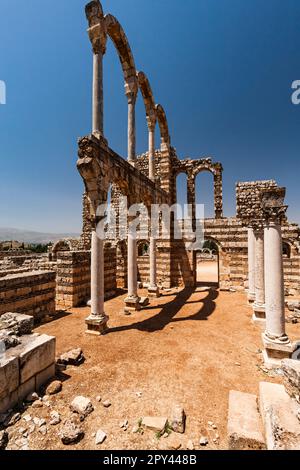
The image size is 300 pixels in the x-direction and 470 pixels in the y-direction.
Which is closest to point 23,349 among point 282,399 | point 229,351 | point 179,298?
point 282,399

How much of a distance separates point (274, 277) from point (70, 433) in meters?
5.01

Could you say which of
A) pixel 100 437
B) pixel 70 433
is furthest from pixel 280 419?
pixel 70 433

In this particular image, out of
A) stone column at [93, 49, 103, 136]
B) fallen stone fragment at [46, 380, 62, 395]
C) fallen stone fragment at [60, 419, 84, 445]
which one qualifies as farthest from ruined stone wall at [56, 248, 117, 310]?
fallen stone fragment at [60, 419, 84, 445]

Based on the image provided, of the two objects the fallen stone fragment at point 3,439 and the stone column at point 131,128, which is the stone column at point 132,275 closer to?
the stone column at point 131,128

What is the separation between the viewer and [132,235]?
31.2 ft

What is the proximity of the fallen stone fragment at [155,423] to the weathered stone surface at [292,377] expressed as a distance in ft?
6.23

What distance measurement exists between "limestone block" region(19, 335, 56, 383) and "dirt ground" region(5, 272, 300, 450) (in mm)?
545

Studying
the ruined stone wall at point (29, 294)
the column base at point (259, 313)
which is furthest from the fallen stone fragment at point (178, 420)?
the ruined stone wall at point (29, 294)

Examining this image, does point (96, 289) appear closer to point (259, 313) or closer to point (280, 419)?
point (280, 419)

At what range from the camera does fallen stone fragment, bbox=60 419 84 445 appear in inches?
111

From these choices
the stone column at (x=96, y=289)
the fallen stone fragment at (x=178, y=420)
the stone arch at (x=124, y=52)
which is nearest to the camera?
the fallen stone fragment at (x=178, y=420)

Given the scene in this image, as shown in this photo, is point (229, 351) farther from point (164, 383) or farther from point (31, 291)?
point (31, 291)

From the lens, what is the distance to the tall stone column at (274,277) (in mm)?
4973

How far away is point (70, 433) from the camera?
287 cm
